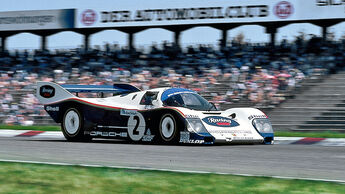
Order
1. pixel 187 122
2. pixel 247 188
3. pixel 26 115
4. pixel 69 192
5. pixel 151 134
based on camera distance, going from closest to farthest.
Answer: pixel 69 192
pixel 247 188
pixel 187 122
pixel 151 134
pixel 26 115

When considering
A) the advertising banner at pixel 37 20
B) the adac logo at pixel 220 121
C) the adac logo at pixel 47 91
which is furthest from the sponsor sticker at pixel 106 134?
the advertising banner at pixel 37 20

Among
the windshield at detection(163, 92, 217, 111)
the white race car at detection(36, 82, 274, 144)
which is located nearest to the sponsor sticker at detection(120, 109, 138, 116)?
the white race car at detection(36, 82, 274, 144)

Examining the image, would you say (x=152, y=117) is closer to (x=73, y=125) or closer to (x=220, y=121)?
(x=220, y=121)

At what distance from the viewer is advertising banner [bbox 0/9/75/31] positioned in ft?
95.5

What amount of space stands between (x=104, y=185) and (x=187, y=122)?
5.68m

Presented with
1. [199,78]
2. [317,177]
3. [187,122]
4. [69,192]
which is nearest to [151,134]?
[187,122]

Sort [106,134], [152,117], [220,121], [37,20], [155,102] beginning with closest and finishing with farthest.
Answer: [220,121], [152,117], [155,102], [106,134], [37,20]

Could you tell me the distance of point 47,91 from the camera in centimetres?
1397

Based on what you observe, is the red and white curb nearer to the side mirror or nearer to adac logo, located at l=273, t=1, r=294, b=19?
the side mirror

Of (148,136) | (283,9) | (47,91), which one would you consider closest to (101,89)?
(47,91)

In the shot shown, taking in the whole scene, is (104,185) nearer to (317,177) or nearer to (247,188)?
(247,188)

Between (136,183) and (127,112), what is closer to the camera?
(136,183)

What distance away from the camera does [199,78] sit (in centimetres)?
2236

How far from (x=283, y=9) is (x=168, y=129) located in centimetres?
1323
